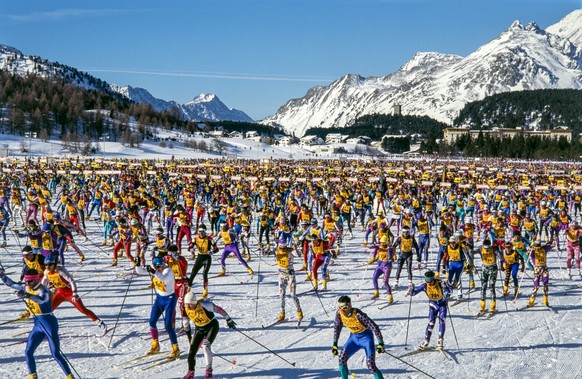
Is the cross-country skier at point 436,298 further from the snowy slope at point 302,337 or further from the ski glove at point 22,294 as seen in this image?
the ski glove at point 22,294

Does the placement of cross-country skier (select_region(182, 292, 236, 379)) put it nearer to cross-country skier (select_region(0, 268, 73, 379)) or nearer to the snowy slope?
the snowy slope

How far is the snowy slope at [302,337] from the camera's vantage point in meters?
8.48

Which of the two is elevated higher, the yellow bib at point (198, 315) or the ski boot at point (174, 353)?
the yellow bib at point (198, 315)

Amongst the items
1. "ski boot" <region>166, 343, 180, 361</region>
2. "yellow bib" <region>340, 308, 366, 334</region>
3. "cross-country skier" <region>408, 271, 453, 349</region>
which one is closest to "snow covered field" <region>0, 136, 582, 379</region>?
"ski boot" <region>166, 343, 180, 361</region>

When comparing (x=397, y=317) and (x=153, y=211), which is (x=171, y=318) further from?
(x=153, y=211)

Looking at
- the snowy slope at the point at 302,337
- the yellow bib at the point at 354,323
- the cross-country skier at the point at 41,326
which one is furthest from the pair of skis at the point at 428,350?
the cross-country skier at the point at 41,326

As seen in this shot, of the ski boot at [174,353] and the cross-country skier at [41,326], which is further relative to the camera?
the ski boot at [174,353]

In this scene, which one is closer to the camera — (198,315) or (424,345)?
(198,315)

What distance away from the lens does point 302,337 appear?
993 cm

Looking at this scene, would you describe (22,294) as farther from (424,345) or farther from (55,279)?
(424,345)

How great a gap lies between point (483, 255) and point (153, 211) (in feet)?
47.9

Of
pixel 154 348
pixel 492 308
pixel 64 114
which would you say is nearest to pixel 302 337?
pixel 154 348

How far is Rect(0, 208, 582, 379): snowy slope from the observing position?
8.48 metres

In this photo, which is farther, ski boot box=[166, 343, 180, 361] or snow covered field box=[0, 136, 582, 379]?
ski boot box=[166, 343, 180, 361]
